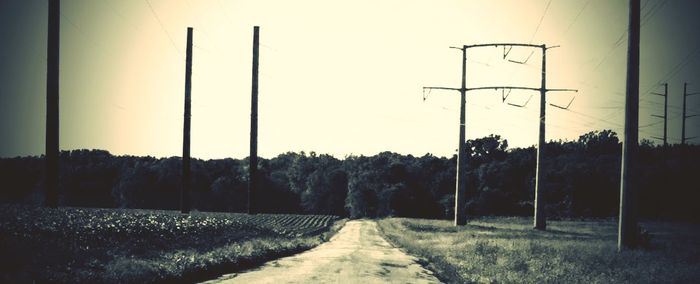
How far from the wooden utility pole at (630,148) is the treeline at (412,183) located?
45686 mm

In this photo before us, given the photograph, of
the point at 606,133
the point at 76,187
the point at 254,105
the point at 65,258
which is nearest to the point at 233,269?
the point at 65,258

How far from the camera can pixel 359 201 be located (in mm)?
132500

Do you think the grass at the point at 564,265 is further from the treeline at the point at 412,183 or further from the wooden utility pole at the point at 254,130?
the treeline at the point at 412,183

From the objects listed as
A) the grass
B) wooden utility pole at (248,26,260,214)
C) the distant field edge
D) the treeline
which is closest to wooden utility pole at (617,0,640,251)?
the grass

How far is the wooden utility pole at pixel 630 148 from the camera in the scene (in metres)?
18.8

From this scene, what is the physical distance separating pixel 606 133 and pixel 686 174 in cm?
6366

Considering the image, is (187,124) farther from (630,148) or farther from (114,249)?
(630,148)

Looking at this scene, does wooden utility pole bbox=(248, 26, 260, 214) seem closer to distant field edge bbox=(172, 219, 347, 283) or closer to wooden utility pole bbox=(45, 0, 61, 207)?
distant field edge bbox=(172, 219, 347, 283)

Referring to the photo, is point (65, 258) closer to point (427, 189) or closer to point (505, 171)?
point (505, 171)

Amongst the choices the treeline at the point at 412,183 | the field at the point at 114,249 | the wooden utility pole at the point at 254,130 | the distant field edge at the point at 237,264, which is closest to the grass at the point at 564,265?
the distant field edge at the point at 237,264

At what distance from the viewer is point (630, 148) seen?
61.4 ft

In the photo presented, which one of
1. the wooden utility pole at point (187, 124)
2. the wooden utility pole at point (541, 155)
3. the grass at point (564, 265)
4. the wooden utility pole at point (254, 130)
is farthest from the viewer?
the wooden utility pole at point (541, 155)

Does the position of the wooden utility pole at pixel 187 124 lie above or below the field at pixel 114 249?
above

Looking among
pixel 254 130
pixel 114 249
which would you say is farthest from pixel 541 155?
pixel 114 249
